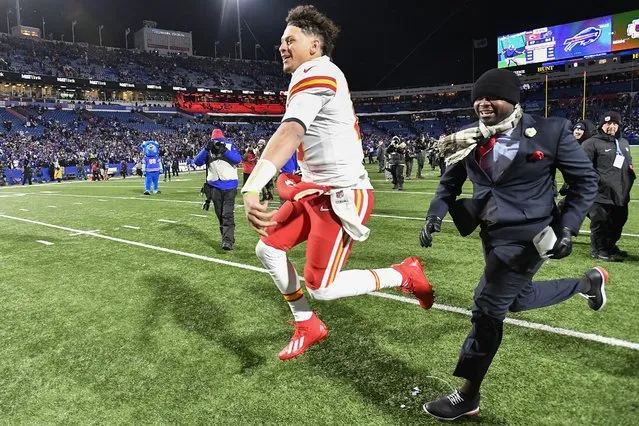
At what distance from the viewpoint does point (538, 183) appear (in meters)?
2.64

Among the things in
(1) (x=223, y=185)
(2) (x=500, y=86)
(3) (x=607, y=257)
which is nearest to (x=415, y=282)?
(2) (x=500, y=86)

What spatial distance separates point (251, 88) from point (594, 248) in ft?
239

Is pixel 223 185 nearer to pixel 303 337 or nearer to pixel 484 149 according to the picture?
pixel 303 337

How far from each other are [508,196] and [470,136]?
0.40 meters

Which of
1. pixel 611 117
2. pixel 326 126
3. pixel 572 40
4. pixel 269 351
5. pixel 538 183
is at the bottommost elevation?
pixel 269 351

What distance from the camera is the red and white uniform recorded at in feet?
9.55

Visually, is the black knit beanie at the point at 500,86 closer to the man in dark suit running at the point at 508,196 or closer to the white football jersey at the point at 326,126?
the man in dark suit running at the point at 508,196

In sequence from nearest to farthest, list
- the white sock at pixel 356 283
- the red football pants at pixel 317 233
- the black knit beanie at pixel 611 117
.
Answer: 1. the red football pants at pixel 317 233
2. the white sock at pixel 356 283
3. the black knit beanie at pixel 611 117

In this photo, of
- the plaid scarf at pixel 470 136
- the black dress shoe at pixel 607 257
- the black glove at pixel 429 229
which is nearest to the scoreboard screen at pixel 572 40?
the black dress shoe at pixel 607 257

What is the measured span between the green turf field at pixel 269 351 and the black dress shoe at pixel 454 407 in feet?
0.22

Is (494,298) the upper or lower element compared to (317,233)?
lower

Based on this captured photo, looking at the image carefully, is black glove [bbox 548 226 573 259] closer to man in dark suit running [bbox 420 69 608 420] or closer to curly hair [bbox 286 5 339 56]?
man in dark suit running [bbox 420 69 608 420]

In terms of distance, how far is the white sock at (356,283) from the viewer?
3098 mm

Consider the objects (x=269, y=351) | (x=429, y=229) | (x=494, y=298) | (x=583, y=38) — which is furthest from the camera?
(x=583, y=38)
